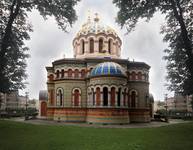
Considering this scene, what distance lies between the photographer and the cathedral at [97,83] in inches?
1113

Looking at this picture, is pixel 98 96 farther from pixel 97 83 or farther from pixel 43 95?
pixel 43 95

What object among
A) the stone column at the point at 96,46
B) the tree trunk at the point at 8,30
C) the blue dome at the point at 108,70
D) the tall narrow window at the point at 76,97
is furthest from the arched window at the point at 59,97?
the tree trunk at the point at 8,30

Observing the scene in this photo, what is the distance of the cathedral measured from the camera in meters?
28.3

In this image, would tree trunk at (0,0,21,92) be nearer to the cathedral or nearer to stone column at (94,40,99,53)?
the cathedral

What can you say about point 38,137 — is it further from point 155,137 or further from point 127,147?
point 155,137

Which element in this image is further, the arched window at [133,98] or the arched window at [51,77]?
the arched window at [51,77]

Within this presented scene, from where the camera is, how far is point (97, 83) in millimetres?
28766

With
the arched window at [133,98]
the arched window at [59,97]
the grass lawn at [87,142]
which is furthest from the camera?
the arched window at [133,98]

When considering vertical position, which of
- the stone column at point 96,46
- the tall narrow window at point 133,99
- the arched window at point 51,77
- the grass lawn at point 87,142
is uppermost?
the stone column at point 96,46

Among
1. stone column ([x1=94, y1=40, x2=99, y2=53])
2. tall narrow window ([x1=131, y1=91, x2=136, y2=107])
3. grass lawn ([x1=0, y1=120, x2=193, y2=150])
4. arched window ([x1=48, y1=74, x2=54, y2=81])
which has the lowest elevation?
grass lawn ([x1=0, y1=120, x2=193, y2=150])

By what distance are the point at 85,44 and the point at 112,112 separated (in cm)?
1374

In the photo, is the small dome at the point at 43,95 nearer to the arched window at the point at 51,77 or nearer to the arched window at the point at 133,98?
the arched window at the point at 51,77

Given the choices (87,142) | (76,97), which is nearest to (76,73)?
(76,97)

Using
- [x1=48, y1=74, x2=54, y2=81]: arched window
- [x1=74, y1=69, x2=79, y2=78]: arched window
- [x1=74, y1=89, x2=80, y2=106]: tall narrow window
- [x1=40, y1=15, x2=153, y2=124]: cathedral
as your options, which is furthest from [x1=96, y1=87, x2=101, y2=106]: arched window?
[x1=48, y1=74, x2=54, y2=81]: arched window
